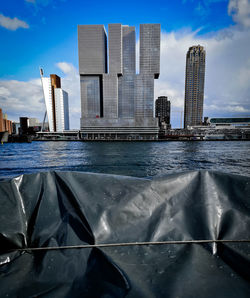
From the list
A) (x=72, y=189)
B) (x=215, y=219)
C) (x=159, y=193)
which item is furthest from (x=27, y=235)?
(x=215, y=219)

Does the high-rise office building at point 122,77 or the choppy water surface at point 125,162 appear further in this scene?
the high-rise office building at point 122,77

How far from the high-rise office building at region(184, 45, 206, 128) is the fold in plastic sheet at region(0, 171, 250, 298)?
4068 inches

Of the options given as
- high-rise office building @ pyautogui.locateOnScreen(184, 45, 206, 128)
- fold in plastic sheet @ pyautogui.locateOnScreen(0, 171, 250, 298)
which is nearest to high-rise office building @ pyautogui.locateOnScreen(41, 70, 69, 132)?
high-rise office building @ pyautogui.locateOnScreen(184, 45, 206, 128)

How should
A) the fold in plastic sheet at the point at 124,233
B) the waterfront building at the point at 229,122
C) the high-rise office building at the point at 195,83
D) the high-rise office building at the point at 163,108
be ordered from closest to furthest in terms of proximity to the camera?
1. the fold in plastic sheet at the point at 124,233
2. the waterfront building at the point at 229,122
3. the high-rise office building at the point at 195,83
4. the high-rise office building at the point at 163,108

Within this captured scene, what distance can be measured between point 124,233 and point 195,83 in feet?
370

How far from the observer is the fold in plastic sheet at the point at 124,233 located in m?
0.96

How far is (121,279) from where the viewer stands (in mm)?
973

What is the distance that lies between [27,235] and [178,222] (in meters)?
1.48

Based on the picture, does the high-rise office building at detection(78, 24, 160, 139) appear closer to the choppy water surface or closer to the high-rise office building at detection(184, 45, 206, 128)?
the high-rise office building at detection(184, 45, 206, 128)

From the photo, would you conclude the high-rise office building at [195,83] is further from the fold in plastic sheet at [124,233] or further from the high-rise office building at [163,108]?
the fold in plastic sheet at [124,233]

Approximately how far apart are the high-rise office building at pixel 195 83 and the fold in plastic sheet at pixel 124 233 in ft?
339

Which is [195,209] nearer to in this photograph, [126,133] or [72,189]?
[72,189]

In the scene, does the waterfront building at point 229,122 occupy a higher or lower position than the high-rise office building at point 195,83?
lower

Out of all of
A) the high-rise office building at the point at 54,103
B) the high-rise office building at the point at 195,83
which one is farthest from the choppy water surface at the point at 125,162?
the high-rise office building at the point at 195,83
